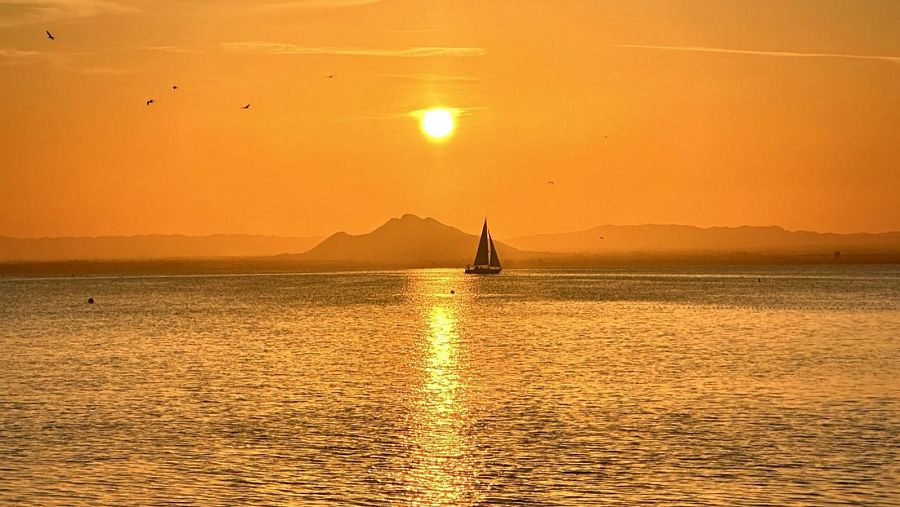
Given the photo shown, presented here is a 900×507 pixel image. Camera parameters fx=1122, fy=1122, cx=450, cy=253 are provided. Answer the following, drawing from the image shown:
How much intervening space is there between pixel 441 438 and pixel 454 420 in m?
4.97

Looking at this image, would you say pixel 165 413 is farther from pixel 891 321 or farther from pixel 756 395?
pixel 891 321

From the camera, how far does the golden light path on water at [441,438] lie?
35781 millimetres

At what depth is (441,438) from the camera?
46375mm

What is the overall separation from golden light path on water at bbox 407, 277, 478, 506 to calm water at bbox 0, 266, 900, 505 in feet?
0.51

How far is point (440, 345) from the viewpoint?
328 ft

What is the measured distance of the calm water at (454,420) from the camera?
36.4m

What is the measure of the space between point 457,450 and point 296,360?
41.3m

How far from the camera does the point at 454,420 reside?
5131 cm

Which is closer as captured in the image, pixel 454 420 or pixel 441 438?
pixel 441 438

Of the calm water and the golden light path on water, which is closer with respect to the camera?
the golden light path on water

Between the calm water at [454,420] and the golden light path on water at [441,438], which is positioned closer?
the golden light path on water at [441,438]

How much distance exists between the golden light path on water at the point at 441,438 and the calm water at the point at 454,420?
15 centimetres

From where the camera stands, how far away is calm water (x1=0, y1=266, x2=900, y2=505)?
36406 millimetres

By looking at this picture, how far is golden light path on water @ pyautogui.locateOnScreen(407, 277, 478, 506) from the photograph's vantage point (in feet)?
117
